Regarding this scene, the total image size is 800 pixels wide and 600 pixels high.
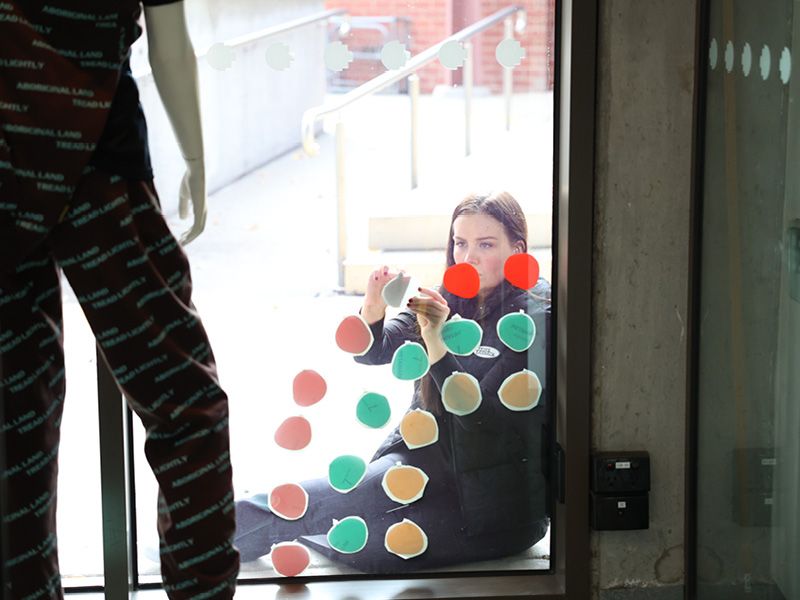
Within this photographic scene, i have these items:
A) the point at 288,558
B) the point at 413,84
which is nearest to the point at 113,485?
the point at 288,558

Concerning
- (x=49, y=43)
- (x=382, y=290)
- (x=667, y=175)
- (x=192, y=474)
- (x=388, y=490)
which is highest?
(x=49, y=43)

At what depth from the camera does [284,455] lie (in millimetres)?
2646

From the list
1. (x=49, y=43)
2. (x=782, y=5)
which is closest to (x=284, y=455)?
(x=49, y=43)

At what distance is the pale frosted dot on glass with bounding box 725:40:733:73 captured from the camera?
7.73 ft

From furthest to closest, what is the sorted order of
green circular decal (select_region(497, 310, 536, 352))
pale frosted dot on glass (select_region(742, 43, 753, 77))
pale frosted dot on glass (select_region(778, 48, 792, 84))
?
green circular decal (select_region(497, 310, 536, 352))
pale frosted dot on glass (select_region(742, 43, 753, 77))
pale frosted dot on glass (select_region(778, 48, 792, 84))

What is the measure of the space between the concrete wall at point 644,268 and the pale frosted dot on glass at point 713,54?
5cm

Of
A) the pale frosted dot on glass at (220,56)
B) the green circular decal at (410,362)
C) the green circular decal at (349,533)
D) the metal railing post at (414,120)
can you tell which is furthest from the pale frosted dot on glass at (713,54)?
the green circular decal at (349,533)

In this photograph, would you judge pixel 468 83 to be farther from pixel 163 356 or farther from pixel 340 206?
pixel 163 356

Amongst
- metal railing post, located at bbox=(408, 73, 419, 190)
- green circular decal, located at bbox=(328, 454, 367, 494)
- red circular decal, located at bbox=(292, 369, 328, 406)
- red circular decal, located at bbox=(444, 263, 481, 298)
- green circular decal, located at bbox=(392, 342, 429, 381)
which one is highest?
metal railing post, located at bbox=(408, 73, 419, 190)

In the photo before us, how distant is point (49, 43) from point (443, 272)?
107 centimetres

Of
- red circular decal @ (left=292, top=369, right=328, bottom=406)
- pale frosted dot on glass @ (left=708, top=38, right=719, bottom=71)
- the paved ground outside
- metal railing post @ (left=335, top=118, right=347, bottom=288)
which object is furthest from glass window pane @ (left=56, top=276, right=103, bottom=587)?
pale frosted dot on glass @ (left=708, top=38, right=719, bottom=71)

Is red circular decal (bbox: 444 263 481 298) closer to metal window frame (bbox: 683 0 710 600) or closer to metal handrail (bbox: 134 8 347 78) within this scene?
metal window frame (bbox: 683 0 710 600)

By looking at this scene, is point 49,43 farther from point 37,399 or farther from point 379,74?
point 379,74

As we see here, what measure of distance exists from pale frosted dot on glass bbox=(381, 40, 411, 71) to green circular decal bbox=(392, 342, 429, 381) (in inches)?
22.5
